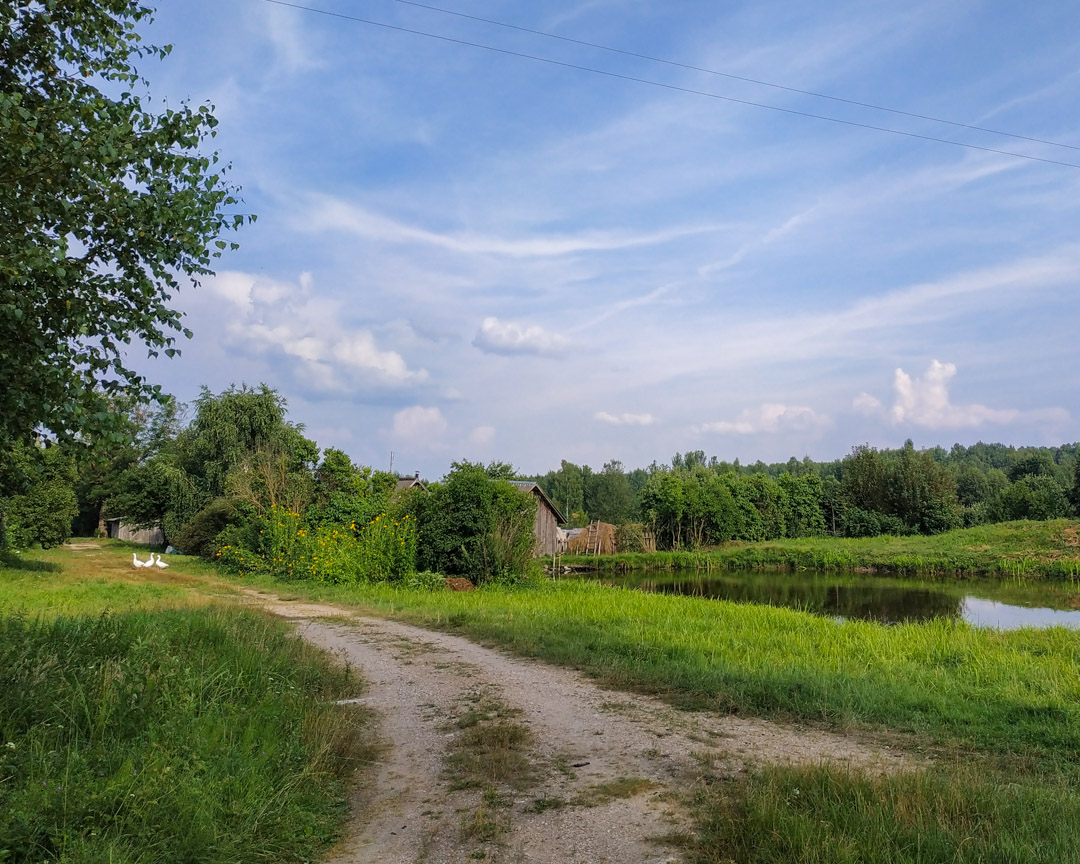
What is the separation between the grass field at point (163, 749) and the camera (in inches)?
141

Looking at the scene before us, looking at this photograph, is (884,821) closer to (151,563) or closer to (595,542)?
(151,563)

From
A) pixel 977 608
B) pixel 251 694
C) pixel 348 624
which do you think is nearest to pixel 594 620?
pixel 348 624

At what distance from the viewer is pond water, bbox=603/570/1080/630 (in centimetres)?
2091

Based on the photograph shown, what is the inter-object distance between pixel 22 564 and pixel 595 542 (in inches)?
1423

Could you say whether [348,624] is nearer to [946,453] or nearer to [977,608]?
[977,608]

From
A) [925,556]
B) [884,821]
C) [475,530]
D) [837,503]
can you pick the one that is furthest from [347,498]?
[837,503]

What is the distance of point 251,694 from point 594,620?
8.34m

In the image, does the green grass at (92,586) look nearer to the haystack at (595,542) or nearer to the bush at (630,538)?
the haystack at (595,542)

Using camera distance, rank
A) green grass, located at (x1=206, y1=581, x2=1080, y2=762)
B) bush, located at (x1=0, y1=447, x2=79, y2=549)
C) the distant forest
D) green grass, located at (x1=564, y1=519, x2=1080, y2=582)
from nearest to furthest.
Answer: green grass, located at (x1=206, y1=581, x2=1080, y2=762) → bush, located at (x1=0, y1=447, x2=79, y2=549) → green grass, located at (x1=564, y1=519, x2=1080, y2=582) → the distant forest

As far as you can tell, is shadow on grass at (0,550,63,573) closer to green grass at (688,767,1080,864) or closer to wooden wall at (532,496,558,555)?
green grass at (688,767,1080,864)

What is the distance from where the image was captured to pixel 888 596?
26594mm

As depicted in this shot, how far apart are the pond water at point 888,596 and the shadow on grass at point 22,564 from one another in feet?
69.4

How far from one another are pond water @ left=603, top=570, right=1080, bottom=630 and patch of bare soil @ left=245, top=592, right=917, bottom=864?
13.8 meters

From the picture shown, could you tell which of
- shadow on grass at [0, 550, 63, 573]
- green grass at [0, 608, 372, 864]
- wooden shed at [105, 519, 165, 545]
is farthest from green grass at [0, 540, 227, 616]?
wooden shed at [105, 519, 165, 545]
